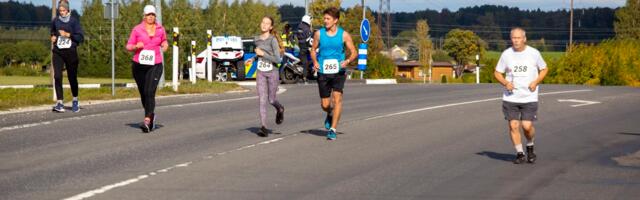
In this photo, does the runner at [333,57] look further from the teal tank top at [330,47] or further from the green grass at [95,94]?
the green grass at [95,94]

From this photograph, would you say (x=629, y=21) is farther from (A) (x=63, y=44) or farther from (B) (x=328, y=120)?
(B) (x=328, y=120)

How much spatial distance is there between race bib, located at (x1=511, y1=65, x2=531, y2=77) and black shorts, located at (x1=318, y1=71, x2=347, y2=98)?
2.86m

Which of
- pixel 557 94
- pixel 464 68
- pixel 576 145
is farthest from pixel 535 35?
pixel 576 145

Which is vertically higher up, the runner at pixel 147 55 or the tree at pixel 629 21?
the tree at pixel 629 21

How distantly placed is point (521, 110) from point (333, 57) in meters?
2.93

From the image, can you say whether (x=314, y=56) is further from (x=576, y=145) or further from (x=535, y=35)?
(x=535, y=35)

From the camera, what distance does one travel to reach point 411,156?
11.3 meters

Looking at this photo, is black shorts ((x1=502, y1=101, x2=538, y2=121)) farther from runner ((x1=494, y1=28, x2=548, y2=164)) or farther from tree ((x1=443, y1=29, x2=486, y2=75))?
tree ((x1=443, y1=29, x2=486, y2=75))

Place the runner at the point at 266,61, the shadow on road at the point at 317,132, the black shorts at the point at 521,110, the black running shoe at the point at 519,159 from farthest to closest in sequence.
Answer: the shadow on road at the point at 317,132
the runner at the point at 266,61
the black shorts at the point at 521,110
the black running shoe at the point at 519,159

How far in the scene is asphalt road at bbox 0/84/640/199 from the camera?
8766mm

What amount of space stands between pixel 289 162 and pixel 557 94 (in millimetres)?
15748

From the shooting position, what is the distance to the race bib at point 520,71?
1101 centimetres

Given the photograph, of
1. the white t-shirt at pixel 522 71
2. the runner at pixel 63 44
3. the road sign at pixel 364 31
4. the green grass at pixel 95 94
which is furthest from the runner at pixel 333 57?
the road sign at pixel 364 31

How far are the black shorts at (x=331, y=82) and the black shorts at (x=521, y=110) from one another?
276cm
